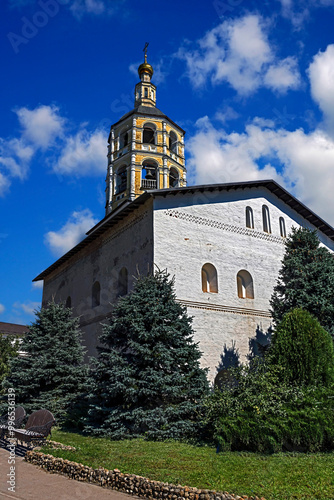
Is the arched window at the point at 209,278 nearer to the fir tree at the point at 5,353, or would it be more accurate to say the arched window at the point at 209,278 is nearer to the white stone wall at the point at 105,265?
the white stone wall at the point at 105,265

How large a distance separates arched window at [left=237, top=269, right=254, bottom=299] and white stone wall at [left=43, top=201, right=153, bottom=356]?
5.03m

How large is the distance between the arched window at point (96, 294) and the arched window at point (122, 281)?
258 centimetres

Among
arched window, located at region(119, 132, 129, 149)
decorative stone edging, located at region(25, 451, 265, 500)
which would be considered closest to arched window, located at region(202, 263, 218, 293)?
decorative stone edging, located at region(25, 451, 265, 500)

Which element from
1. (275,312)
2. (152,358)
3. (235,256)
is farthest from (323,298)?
(152,358)

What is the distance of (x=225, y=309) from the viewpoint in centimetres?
1795

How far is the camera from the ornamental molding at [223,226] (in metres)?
17.9

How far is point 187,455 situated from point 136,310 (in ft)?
16.6

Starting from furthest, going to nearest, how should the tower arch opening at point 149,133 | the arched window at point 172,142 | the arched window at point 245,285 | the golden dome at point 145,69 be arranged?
the golden dome at point 145,69
the arched window at point 172,142
the tower arch opening at point 149,133
the arched window at point 245,285

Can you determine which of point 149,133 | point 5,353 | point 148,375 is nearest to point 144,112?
point 149,133

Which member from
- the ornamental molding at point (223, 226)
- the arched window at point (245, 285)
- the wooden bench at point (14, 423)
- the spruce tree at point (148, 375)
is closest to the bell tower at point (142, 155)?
the ornamental molding at point (223, 226)

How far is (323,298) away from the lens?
16781 millimetres

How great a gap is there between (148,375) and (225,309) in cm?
662

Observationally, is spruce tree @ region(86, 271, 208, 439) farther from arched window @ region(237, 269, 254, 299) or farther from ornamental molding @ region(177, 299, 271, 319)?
arched window @ region(237, 269, 254, 299)

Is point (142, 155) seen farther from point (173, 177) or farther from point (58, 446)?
point (58, 446)
